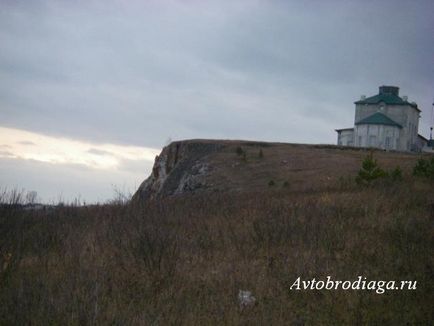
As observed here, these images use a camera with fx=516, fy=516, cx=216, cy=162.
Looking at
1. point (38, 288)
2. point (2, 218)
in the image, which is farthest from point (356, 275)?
point (2, 218)

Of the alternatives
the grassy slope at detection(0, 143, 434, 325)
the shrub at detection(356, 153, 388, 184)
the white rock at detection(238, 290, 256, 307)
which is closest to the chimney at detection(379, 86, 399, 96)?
the shrub at detection(356, 153, 388, 184)

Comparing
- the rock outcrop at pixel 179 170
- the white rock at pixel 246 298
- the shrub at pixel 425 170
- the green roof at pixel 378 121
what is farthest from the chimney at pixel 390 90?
the white rock at pixel 246 298

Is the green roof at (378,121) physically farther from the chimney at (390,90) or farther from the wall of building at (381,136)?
the chimney at (390,90)

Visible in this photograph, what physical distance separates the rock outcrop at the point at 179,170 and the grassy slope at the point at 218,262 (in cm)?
1932

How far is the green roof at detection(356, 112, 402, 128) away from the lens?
5831cm

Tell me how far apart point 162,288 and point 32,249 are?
3.99 metres

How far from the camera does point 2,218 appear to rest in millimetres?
11367

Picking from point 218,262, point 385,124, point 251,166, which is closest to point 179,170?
point 251,166

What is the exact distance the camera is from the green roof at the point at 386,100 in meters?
61.4

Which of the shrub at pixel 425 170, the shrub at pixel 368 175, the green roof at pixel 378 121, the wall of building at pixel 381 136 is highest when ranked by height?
the green roof at pixel 378 121

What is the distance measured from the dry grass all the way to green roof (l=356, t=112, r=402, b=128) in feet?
150

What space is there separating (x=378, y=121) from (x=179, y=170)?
28.0 m

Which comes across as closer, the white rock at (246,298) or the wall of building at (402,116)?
the white rock at (246,298)

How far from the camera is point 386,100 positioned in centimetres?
6197
